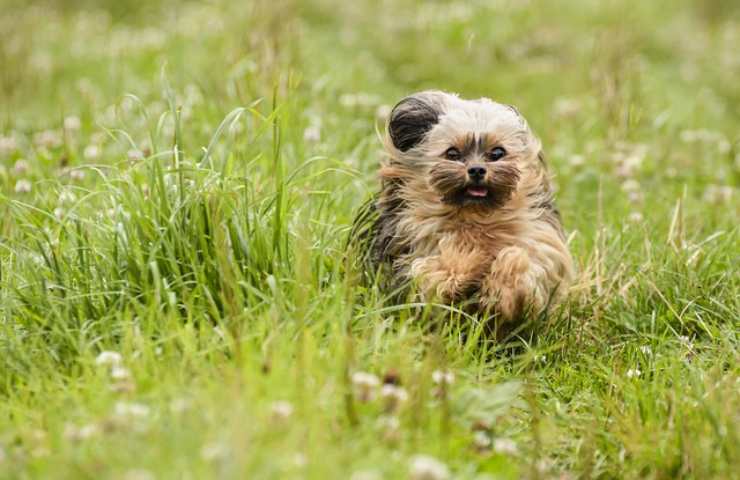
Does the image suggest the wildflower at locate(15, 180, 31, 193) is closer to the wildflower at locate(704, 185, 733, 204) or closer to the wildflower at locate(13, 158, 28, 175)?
the wildflower at locate(13, 158, 28, 175)

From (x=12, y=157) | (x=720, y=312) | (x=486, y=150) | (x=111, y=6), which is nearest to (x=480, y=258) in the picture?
(x=486, y=150)

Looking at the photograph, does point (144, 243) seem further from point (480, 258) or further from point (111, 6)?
point (111, 6)

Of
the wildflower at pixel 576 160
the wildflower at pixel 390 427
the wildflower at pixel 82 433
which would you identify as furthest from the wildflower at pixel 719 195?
the wildflower at pixel 82 433

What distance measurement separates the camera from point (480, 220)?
4770mm

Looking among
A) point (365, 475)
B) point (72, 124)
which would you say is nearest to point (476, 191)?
point (365, 475)

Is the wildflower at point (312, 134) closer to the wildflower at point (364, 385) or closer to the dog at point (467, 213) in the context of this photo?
the dog at point (467, 213)

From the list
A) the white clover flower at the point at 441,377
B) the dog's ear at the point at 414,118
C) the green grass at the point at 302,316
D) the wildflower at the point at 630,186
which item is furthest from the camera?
the wildflower at the point at 630,186

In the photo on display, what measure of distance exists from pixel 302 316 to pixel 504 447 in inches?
29.8

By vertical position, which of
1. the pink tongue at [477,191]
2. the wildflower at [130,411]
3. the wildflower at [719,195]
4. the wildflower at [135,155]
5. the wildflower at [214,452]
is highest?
the wildflower at [135,155]

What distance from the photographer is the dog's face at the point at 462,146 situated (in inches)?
183

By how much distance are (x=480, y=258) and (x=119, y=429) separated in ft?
6.67

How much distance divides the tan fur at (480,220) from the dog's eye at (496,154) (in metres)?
0.03

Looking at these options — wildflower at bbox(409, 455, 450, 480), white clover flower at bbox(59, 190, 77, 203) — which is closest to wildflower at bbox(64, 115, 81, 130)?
white clover flower at bbox(59, 190, 77, 203)

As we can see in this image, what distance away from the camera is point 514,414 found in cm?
402
